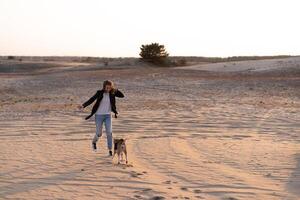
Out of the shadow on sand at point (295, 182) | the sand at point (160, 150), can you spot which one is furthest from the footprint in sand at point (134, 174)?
the shadow on sand at point (295, 182)

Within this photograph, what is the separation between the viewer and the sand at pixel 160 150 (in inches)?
315

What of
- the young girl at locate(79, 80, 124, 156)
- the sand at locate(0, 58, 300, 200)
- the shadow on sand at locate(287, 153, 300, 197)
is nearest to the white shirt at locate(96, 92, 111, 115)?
the young girl at locate(79, 80, 124, 156)

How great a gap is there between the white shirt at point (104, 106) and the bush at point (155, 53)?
157 feet

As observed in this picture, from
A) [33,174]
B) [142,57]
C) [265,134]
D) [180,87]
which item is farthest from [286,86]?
[142,57]

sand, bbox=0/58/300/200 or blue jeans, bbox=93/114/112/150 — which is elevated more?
blue jeans, bbox=93/114/112/150

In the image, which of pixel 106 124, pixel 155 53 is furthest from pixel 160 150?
pixel 155 53

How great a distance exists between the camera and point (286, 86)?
3048 centimetres

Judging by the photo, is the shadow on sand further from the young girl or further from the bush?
the bush

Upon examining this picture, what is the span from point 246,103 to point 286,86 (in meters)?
9.58

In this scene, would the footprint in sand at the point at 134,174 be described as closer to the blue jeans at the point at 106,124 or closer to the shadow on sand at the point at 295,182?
the blue jeans at the point at 106,124

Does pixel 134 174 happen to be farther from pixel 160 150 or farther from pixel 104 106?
pixel 160 150

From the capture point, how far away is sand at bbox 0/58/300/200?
8.00 meters

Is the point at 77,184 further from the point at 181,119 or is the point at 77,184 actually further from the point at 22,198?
the point at 181,119

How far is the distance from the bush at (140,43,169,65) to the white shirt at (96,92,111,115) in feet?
157
